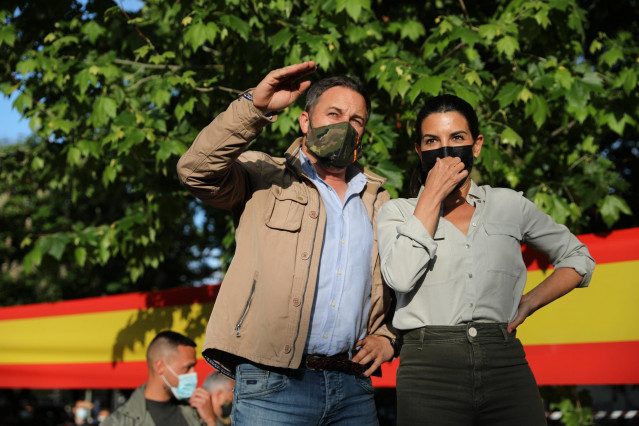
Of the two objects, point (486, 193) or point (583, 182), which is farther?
point (583, 182)

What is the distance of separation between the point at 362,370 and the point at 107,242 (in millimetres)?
3582

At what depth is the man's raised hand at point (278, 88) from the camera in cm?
236

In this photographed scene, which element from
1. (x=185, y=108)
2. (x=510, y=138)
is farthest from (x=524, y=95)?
(x=185, y=108)

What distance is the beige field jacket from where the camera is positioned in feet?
7.80

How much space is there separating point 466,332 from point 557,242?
64 centimetres

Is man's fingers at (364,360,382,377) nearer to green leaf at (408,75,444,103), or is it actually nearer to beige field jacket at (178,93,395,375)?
beige field jacket at (178,93,395,375)

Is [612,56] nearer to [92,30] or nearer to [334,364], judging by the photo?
[334,364]

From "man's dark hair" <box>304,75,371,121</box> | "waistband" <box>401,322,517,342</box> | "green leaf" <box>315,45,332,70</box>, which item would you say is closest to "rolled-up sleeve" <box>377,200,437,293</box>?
"waistband" <box>401,322,517,342</box>

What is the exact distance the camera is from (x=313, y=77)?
17.1 ft

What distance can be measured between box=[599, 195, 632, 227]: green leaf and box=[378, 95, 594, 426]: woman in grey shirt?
222cm

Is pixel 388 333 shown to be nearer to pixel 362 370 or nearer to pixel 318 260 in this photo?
pixel 362 370

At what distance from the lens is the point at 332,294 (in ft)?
8.32

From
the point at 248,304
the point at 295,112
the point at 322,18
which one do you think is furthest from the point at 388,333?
the point at 322,18

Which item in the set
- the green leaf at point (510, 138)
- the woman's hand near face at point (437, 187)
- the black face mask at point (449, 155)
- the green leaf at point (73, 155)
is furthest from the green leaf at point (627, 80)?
the green leaf at point (73, 155)
